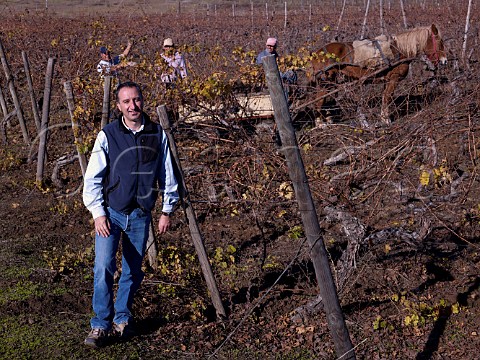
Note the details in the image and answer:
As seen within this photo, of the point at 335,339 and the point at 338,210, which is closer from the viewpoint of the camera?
the point at 335,339

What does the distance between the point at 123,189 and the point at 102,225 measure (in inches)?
10.5

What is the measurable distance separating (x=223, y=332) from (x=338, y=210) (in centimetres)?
139

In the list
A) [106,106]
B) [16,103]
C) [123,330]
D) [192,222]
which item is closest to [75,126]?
[106,106]

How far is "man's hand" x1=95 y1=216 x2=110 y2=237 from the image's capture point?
160 inches

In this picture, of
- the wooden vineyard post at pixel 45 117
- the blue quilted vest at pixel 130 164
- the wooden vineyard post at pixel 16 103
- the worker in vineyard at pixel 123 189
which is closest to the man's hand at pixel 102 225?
the worker in vineyard at pixel 123 189

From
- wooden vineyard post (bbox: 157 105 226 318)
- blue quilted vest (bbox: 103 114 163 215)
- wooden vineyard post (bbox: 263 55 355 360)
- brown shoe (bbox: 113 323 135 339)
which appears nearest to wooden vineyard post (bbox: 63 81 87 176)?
wooden vineyard post (bbox: 157 105 226 318)

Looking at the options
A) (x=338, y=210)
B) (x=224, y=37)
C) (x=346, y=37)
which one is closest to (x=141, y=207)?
(x=338, y=210)

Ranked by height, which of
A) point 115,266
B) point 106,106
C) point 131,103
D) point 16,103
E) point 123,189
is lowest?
point 115,266

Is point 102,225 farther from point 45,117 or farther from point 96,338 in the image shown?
point 45,117

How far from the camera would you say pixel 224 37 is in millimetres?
24547

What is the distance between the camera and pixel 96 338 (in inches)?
166

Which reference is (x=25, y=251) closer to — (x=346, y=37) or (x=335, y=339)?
(x=335, y=339)

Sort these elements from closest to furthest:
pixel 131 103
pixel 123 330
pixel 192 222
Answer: pixel 131 103 < pixel 123 330 < pixel 192 222

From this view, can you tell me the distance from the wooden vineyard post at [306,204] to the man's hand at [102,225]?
4.63 ft
